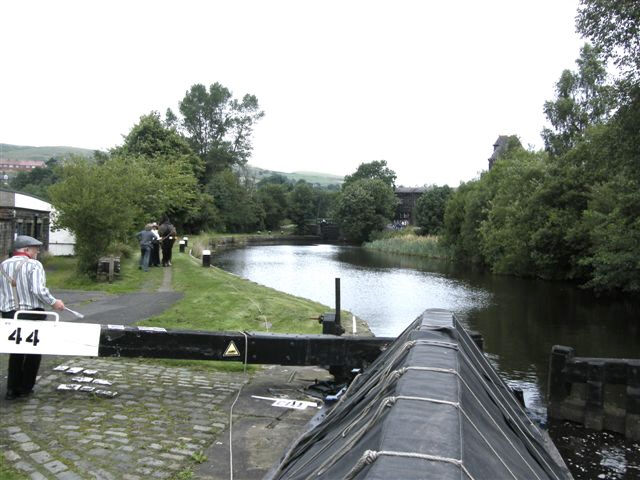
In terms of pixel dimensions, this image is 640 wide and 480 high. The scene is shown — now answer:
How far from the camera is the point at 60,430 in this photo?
5.36 meters

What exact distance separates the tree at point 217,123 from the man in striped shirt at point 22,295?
67.2 meters

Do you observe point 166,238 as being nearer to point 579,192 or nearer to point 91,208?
point 91,208

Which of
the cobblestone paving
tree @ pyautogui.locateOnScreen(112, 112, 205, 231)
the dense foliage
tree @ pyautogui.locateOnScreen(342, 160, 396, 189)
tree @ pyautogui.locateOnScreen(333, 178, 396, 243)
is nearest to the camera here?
the cobblestone paving

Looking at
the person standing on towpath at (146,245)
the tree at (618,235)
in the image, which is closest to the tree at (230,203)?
the tree at (618,235)

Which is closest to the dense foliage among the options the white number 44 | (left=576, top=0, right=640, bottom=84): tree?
(left=576, top=0, right=640, bottom=84): tree

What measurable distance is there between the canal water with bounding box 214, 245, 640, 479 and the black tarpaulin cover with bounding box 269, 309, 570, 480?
15.2 feet

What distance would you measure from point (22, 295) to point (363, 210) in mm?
81059

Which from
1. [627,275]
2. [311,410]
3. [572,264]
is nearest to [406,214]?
[572,264]

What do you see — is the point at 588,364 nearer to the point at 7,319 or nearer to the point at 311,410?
the point at 311,410

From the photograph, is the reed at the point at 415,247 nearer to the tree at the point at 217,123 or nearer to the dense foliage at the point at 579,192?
the dense foliage at the point at 579,192

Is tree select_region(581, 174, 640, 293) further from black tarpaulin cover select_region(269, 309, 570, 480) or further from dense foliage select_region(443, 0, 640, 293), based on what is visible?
black tarpaulin cover select_region(269, 309, 570, 480)

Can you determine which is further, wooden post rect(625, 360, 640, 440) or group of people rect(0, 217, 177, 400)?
wooden post rect(625, 360, 640, 440)

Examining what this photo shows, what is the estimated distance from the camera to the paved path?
4.72 metres

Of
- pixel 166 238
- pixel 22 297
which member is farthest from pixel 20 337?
pixel 166 238
